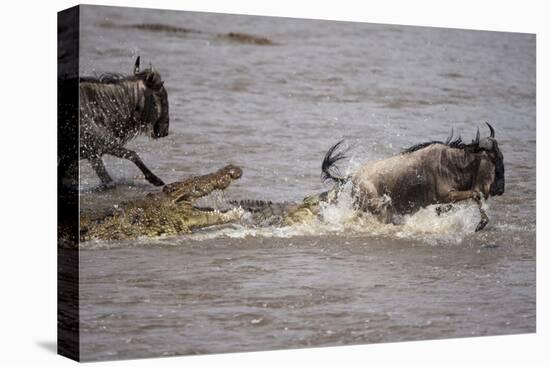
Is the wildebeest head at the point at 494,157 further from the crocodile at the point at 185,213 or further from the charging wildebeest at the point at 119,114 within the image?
the charging wildebeest at the point at 119,114

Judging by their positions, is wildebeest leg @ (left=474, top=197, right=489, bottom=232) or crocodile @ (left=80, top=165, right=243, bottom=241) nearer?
crocodile @ (left=80, top=165, right=243, bottom=241)

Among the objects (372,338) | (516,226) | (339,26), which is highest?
(339,26)

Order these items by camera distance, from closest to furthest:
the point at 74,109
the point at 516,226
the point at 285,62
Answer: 1. the point at 74,109
2. the point at 285,62
3. the point at 516,226

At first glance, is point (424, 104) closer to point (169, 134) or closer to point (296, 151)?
point (296, 151)

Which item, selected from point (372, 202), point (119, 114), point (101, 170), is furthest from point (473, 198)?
point (101, 170)

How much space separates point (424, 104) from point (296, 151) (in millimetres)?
1211

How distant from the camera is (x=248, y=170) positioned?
34.2ft

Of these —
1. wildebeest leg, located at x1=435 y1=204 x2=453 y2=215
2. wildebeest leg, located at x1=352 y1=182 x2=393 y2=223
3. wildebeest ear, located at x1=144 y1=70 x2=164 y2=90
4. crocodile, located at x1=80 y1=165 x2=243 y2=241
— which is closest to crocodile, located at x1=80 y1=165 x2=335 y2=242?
crocodile, located at x1=80 y1=165 x2=243 y2=241

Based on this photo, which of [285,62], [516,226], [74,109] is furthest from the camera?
[516,226]

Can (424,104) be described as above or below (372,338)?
above

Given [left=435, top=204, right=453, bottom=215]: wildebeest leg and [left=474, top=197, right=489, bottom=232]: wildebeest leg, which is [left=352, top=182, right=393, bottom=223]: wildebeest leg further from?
[left=474, top=197, right=489, bottom=232]: wildebeest leg

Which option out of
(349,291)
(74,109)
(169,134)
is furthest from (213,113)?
(349,291)

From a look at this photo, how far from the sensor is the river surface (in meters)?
10.0

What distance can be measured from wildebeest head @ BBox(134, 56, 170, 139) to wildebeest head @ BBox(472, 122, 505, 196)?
272cm
